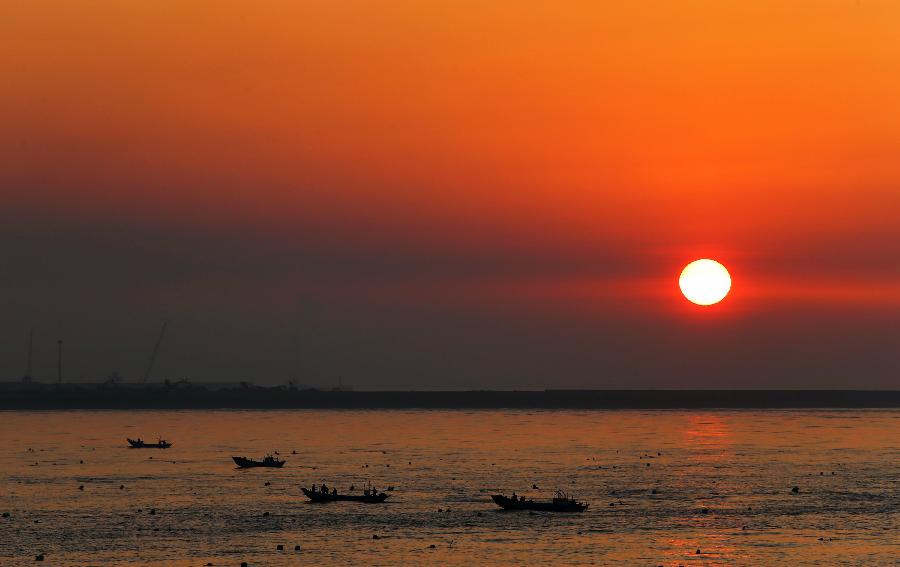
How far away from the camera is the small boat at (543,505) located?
100 metres

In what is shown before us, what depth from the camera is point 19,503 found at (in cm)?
10906

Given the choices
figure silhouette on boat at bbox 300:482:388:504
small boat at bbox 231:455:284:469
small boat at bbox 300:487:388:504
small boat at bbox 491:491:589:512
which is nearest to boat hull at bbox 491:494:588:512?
small boat at bbox 491:491:589:512

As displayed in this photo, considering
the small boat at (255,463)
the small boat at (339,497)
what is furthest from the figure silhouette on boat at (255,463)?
the small boat at (339,497)

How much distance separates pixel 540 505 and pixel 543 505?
0.23 m

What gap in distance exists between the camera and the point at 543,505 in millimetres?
101250

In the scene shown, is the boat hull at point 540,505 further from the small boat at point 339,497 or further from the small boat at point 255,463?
the small boat at point 255,463

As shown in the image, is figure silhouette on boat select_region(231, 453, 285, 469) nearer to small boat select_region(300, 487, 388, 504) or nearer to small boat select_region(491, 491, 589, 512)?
small boat select_region(300, 487, 388, 504)

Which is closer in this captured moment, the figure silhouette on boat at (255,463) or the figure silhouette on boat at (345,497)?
the figure silhouette on boat at (345,497)

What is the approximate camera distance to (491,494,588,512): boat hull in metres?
100

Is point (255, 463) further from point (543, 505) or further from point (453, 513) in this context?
point (543, 505)

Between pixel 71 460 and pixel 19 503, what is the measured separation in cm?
5664

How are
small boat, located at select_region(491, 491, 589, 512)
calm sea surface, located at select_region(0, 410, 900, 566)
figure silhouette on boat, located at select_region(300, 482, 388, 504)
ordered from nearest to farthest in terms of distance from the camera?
calm sea surface, located at select_region(0, 410, 900, 566) → small boat, located at select_region(491, 491, 589, 512) → figure silhouette on boat, located at select_region(300, 482, 388, 504)

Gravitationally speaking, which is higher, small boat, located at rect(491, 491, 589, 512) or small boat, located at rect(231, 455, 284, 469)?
small boat, located at rect(231, 455, 284, 469)


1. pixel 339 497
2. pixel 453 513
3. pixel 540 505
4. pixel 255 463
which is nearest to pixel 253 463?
pixel 255 463
